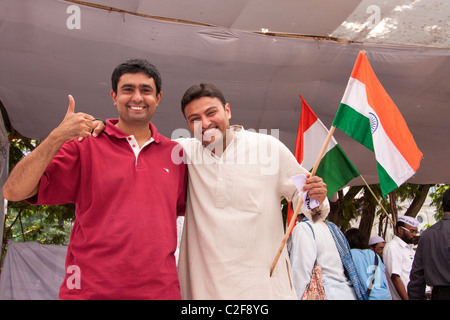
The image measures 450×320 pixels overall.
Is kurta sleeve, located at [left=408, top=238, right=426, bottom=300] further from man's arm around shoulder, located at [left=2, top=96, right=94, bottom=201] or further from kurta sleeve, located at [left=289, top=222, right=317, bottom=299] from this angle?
man's arm around shoulder, located at [left=2, top=96, right=94, bottom=201]

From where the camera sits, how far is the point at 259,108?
5.23 meters

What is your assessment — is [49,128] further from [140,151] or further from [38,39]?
[140,151]

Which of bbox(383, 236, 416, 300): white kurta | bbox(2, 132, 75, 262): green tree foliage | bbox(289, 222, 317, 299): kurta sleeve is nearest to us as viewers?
bbox(289, 222, 317, 299): kurta sleeve

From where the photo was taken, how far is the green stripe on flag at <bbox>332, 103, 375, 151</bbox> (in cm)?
279

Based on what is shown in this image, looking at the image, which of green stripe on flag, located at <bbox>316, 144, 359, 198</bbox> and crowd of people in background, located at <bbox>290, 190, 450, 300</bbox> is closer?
green stripe on flag, located at <bbox>316, 144, 359, 198</bbox>

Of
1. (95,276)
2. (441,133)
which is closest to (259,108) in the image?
(441,133)

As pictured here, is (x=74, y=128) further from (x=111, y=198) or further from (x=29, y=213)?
(x=29, y=213)

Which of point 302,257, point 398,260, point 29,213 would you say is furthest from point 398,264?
point 29,213

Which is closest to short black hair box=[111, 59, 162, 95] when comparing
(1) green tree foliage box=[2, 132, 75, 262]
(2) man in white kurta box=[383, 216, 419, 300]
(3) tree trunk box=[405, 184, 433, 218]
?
(2) man in white kurta box=[383, 216, 419, 300]

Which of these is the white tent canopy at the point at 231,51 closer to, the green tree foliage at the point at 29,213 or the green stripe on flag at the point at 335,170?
the green stripe on flag at the point at 335,170

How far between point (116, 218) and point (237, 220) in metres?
0.55

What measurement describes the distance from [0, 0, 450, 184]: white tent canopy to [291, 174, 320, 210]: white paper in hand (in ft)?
6.84

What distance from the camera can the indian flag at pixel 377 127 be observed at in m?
2.80

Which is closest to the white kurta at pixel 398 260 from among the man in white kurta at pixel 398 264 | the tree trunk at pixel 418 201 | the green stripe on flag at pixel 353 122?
the man in white kurta at pixel 398 264
